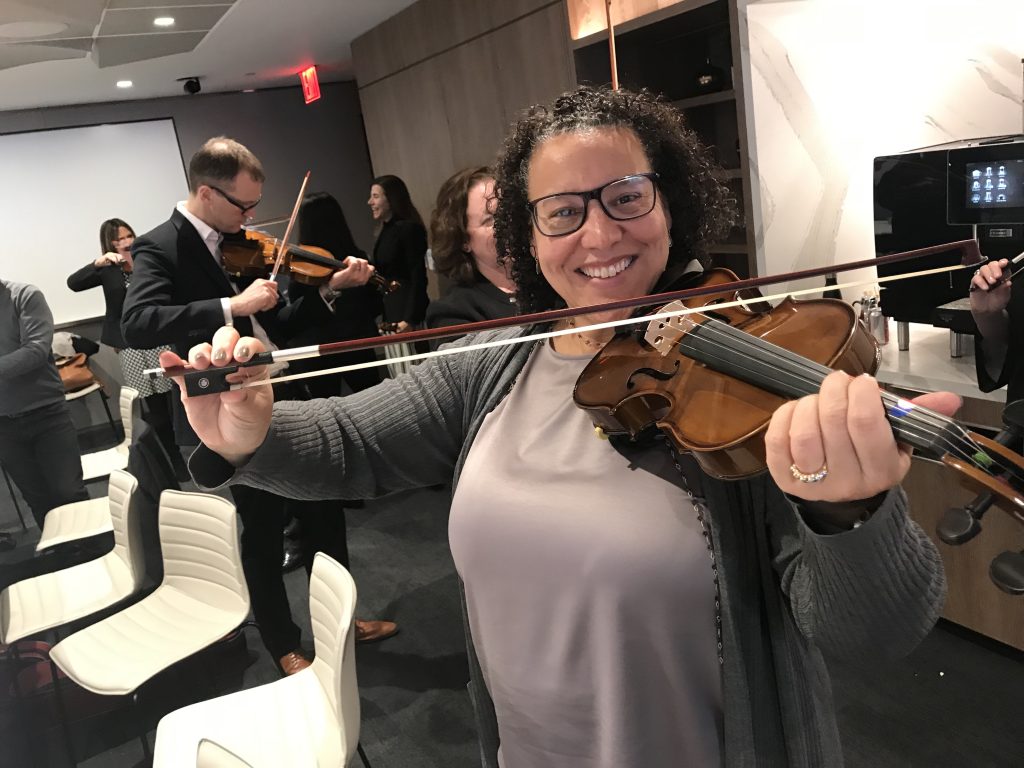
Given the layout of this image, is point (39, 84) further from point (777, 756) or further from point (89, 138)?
point (777, 756)

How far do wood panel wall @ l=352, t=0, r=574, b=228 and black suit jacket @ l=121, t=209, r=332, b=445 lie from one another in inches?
72.7

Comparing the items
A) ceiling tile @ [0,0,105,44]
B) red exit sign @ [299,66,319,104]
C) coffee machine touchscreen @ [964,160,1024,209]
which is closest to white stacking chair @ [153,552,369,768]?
coffee machine touchscreen @ [964,160,1024,209]

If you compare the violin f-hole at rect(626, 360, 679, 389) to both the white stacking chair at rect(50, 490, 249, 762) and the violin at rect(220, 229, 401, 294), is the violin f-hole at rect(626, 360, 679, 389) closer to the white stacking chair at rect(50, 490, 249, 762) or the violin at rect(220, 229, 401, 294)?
the white stacking chair at rect(50, 490, 249, 762)

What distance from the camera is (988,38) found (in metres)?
2.39

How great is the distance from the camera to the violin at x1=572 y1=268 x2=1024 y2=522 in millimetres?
698

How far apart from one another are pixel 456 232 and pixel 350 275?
3.07ft

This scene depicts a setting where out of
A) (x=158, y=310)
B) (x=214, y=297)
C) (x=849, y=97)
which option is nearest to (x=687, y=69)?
(x=849, y=97)

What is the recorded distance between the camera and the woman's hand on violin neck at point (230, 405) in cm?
86

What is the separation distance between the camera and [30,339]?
3.04 meters

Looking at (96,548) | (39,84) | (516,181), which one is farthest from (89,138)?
(516,181)

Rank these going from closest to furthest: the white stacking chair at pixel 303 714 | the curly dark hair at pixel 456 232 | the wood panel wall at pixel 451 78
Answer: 1. the white stacking chair at pixel 303 714
2. the curly dark hair at pixel 456 232
3. the wood panel wall at pixel 451 78

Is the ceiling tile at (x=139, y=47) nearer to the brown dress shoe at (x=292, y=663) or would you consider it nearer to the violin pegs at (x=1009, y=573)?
the brown dress shoe at (x=292, y=663)

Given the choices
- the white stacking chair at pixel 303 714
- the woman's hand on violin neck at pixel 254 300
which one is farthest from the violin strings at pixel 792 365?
the woman's hand on violin neck at pixel 254 300

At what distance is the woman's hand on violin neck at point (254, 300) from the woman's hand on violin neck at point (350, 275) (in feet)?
2.02
